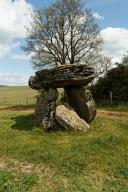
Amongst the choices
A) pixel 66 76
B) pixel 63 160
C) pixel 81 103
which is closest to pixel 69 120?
pixel 81 103

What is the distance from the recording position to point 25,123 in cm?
2406

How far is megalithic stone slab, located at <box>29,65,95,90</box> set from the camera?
23.2m

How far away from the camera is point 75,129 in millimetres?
21562

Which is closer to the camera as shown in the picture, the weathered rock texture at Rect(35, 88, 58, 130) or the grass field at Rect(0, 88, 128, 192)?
the grass field at Rect(0, 88, 128, 192)

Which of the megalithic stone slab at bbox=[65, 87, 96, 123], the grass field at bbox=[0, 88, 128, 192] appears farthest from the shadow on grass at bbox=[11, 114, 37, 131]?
the megalithic stone slab at bbox=[65, 87, 96, 123]

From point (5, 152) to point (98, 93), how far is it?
2232 cm

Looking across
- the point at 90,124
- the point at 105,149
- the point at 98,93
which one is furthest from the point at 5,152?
the point at 98,93

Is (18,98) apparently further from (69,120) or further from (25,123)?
(69,120)

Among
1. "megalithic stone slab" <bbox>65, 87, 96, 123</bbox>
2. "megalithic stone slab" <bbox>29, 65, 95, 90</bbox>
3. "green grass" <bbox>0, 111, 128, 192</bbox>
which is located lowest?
"green grass" <bbox>0, 111, 128, 192</bbox>

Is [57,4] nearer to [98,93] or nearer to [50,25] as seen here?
[50,25]

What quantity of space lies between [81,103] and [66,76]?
2.23m

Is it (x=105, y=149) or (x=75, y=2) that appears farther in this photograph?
(x=75, y=2)

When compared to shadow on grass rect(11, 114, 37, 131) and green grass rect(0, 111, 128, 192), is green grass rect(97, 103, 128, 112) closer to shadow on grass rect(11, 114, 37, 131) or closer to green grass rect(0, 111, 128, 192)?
shadow on grass rect(11, 114, 37, 131)

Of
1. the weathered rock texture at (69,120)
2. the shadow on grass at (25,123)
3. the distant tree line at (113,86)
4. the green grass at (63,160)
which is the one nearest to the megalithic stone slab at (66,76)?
the weathered rock texture at (69,120)
